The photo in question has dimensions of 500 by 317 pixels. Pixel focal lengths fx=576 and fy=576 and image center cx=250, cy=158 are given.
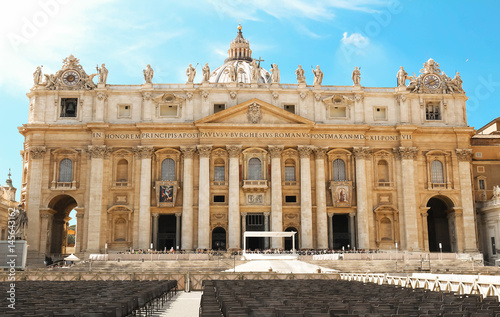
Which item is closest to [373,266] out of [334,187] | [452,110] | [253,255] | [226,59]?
[253,255]

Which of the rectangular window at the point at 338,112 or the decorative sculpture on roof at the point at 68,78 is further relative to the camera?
the rectangular window at the point at 338,112

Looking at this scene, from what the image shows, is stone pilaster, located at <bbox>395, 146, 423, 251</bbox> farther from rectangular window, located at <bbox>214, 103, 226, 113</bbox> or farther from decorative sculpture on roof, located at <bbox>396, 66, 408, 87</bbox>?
rectangular window, located at <bbox>214, 103, 226, 113</bbox>

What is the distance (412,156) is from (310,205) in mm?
14101

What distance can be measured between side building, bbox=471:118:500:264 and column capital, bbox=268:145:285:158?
25.1 meters

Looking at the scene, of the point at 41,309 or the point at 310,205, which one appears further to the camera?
the point at 310,205

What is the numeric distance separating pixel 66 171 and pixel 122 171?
6.76 metres

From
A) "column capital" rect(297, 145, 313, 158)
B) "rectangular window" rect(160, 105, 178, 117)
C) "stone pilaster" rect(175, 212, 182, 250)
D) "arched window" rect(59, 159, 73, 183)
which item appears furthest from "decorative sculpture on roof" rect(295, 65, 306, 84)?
"arched window" rect(59, 159, 73, 183)

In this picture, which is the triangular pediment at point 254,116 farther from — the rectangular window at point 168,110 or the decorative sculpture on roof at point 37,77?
the decorative sculpture on roof at point 37,77

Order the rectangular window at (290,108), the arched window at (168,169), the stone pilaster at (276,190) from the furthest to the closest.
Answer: the rectangular window at (290,108) < the arched window at (168,169) < the stone pilaster at (276,190)

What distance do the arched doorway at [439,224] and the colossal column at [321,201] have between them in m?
15.5

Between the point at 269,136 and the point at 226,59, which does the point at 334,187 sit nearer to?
the point at 269,136

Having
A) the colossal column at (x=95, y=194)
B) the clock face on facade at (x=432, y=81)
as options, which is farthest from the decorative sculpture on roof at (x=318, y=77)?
the colossal column at (x=95, y=194)

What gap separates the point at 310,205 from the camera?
68188 millimetres

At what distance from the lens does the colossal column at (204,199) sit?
66.9 m
